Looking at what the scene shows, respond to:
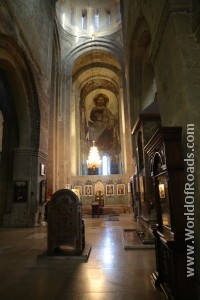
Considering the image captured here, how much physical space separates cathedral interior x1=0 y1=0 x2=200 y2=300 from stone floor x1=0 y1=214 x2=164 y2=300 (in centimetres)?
2

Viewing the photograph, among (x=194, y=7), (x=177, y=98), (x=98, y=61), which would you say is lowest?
(x=177, y=98)

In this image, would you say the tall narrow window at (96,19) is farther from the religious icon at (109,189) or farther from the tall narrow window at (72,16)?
the religious icon at (109,189)

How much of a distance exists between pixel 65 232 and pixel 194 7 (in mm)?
5076

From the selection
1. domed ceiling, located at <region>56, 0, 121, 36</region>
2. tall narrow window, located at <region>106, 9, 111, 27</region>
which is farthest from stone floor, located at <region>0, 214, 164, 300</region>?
tall narrow window, located at <region>106, 9, 111, 27</region>

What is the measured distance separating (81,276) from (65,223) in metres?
1.55

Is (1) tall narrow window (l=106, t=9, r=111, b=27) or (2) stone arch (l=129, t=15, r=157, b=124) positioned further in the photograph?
(1) tall narrow window (l=106, t=9, r=111, b=27)

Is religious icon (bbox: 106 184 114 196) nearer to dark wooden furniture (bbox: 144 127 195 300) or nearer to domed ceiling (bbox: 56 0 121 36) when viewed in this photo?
domed ceiling (bbox: 56 0 121 36)

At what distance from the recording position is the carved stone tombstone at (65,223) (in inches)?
186

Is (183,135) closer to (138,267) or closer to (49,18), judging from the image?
(138,267)

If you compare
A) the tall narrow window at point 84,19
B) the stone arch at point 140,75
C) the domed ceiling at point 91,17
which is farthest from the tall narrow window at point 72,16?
the stone arch at point 140,75

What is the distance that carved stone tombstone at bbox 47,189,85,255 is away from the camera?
186 inches

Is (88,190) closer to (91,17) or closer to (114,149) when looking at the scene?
(114,149)

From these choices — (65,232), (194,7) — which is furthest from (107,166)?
(194,7)

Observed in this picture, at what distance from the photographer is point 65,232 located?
15.7 feet
